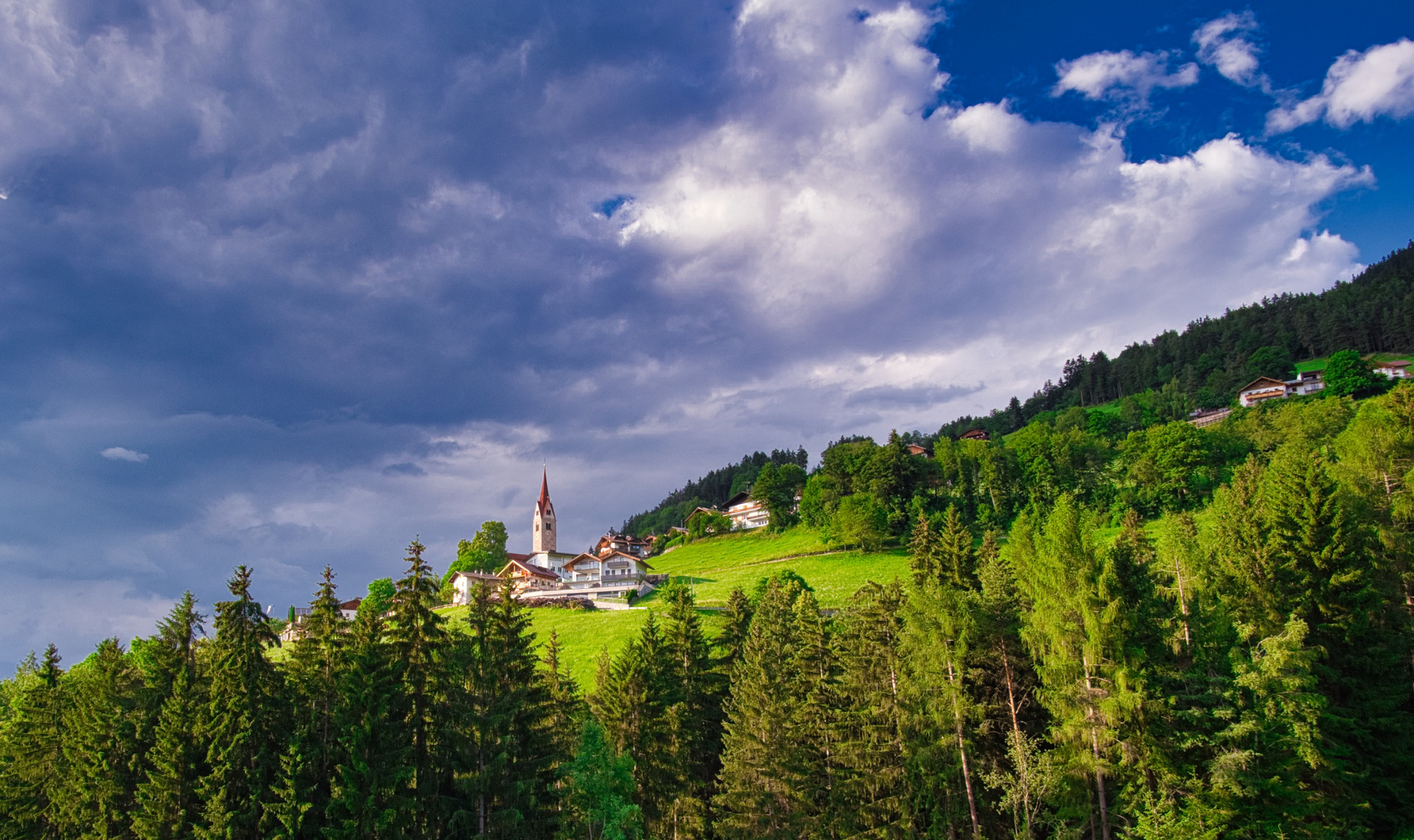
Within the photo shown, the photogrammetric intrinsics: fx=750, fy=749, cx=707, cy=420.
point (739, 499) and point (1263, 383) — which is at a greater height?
point (1263, 383)

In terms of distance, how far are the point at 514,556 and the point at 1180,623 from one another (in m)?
118

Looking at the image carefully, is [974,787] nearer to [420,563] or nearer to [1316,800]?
[1316,800]

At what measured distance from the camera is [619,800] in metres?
31.4

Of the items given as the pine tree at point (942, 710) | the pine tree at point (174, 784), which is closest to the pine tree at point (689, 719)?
the pine tree at point (942, 710)

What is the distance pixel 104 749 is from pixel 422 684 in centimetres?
2124

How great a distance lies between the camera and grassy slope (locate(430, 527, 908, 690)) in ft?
237

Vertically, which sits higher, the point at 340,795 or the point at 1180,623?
the point at 1180,623

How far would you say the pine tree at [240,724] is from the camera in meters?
32.7

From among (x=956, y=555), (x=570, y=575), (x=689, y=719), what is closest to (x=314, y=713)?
(x=689, y=719)

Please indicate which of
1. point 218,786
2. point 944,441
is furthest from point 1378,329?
point 218,786

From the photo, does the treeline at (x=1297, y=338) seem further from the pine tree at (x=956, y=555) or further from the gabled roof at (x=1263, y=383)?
the pine tree at (x=956, y=555)

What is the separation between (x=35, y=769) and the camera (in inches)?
1809

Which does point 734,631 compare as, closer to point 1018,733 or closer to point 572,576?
point 1018,733

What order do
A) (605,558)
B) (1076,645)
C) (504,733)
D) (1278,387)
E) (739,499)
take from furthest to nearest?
1. (739,499)
2. (1278,387)
3. (605,558)
4. (504,733)
5. (1076,645)
